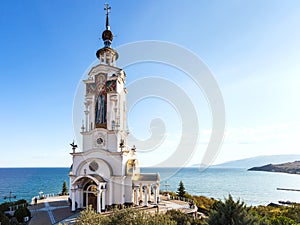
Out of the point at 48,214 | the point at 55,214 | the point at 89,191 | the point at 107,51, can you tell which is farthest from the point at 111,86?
the point at 48,214

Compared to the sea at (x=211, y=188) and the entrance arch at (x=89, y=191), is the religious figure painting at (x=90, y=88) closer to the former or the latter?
the entrance arch at (x=89, y=191)

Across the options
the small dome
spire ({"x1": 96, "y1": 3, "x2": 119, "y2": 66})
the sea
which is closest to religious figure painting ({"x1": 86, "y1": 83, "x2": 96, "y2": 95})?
spire ({"x1": 96, "y1": 3, "x2": 119, "y2": 66})

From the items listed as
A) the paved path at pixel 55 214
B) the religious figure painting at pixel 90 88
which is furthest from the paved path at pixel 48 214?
the religious figure painting at pixel 90 88

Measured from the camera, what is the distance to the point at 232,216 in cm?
980

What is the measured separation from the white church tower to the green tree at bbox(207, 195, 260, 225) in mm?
13016

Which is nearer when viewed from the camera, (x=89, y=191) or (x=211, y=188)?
(x=89, y=191)

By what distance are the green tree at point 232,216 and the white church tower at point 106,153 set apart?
13.0 m

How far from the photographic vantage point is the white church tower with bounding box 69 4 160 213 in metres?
21.9

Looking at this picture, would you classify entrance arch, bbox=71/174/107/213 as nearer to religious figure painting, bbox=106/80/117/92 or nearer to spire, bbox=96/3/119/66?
religious figure painting, bbox=106/80/117/92

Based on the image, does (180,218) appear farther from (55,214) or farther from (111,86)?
(111,86)

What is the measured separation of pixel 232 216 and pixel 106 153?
50.1 feet

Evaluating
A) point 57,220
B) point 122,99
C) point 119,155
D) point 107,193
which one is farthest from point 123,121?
point 57,220

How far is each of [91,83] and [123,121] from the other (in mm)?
5622

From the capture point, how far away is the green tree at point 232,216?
374 inches
